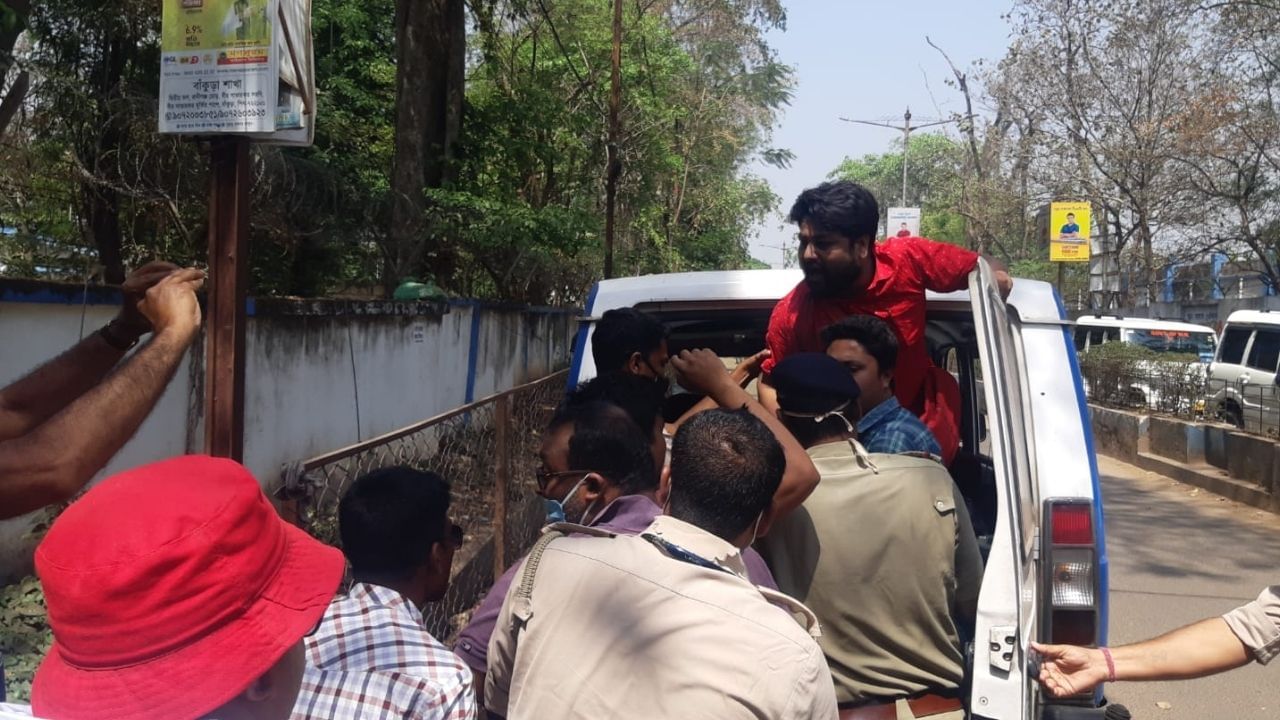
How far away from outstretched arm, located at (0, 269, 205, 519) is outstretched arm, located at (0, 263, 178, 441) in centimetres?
33

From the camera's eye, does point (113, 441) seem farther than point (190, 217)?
No

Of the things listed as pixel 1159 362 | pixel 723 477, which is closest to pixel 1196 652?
pixel 723 477

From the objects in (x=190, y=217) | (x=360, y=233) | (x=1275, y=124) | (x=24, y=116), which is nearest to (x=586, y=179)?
(x=360, y=233)

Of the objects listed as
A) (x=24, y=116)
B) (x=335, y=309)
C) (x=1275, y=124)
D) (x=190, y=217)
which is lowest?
(x=335, y=309)

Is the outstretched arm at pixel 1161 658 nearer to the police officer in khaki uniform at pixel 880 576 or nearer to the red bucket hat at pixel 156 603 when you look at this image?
the police officer in khaki uniform at pixel 880 576

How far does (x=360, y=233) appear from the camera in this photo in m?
12.8

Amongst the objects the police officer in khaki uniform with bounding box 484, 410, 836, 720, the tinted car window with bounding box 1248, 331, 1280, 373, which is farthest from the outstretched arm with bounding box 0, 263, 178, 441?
the tinted car window with bounding box 1248, 331, 1280, 373

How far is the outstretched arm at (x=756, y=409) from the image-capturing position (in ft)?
7.45

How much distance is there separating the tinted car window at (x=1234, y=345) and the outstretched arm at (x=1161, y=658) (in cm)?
1450

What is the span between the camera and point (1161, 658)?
239 cm

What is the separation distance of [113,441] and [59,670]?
0.52 meters

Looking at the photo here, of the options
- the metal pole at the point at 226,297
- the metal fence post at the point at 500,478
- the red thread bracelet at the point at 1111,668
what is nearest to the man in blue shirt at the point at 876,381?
the red thread bracelet at the point at 1111,668

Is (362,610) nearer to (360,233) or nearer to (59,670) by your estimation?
(59,670)

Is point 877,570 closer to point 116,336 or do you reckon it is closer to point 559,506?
point 559,506
